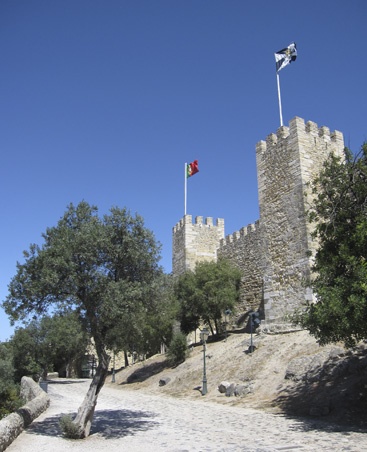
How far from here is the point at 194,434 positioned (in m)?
10.2

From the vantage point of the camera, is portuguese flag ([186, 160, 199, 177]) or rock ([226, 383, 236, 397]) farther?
portuguese flag ([186, 160, 199, 177])

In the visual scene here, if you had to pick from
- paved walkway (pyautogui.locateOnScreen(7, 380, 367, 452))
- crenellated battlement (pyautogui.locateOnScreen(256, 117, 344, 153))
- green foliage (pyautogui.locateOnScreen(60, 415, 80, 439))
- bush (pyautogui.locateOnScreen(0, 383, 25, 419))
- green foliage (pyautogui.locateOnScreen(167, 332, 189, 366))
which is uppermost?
crenellated battlement (pyautogui.locateOnScreen(256, 117, 344, 153))

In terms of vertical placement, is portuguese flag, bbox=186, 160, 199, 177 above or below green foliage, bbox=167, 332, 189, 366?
above

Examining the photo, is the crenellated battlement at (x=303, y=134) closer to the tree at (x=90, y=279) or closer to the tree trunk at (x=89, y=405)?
the tree at (x=90, y=279)

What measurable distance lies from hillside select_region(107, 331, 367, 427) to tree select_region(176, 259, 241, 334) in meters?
3.69

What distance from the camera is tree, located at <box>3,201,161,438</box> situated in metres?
10.3

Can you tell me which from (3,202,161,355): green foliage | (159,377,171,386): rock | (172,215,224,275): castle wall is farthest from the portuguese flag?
(3,202,161,355): green foliage

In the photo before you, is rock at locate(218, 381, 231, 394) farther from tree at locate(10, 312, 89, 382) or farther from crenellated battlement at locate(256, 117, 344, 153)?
tree at locate(10, 312, 89, 382)

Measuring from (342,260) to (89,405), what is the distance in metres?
7.48

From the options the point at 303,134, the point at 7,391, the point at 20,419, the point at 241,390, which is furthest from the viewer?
the point at 7,391

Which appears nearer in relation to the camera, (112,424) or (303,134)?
(112,424)

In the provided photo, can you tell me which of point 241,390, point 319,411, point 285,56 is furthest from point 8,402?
point 285,56

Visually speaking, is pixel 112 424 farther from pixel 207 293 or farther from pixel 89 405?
pixel 207 293

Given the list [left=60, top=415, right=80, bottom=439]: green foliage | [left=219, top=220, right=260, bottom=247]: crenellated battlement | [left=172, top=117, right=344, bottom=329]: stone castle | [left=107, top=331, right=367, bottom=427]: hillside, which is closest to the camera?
[left=60, top=415, right=80, bottom=439]: green foliage
